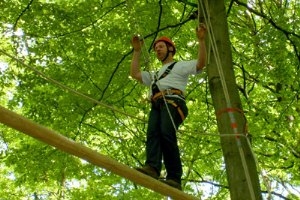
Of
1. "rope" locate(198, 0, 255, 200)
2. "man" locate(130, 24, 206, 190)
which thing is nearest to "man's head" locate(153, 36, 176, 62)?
"man" locate(130, 24, 206, 190)

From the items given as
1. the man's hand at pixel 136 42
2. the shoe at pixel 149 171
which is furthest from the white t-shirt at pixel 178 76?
the shoe at pixel 149 171

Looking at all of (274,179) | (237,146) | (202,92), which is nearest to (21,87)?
(202,92)

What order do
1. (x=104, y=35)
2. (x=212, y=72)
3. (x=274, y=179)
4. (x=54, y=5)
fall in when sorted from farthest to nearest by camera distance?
(x=274, y=179) < (x=104, y=35) < (x=54, y=5) < (x=212, y=72)

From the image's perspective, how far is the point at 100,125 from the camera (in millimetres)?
7449

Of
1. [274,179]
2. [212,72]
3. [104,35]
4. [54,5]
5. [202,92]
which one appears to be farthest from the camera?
[274,179]

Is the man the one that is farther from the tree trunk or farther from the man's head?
the tree trunk

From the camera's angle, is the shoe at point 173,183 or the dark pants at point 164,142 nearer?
the shoe at point 173,183

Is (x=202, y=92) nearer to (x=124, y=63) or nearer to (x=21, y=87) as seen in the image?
(x=124, y=63)

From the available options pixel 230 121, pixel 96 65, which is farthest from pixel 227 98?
pixel 96 65

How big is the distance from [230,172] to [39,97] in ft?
11.7

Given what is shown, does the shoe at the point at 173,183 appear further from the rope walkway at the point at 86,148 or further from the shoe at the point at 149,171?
the rope walkway at the point at 86,148

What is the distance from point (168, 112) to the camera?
3.52 m

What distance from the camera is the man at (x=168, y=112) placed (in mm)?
3561

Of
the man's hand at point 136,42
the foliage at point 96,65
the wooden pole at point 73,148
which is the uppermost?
the foliage at point 96,65
